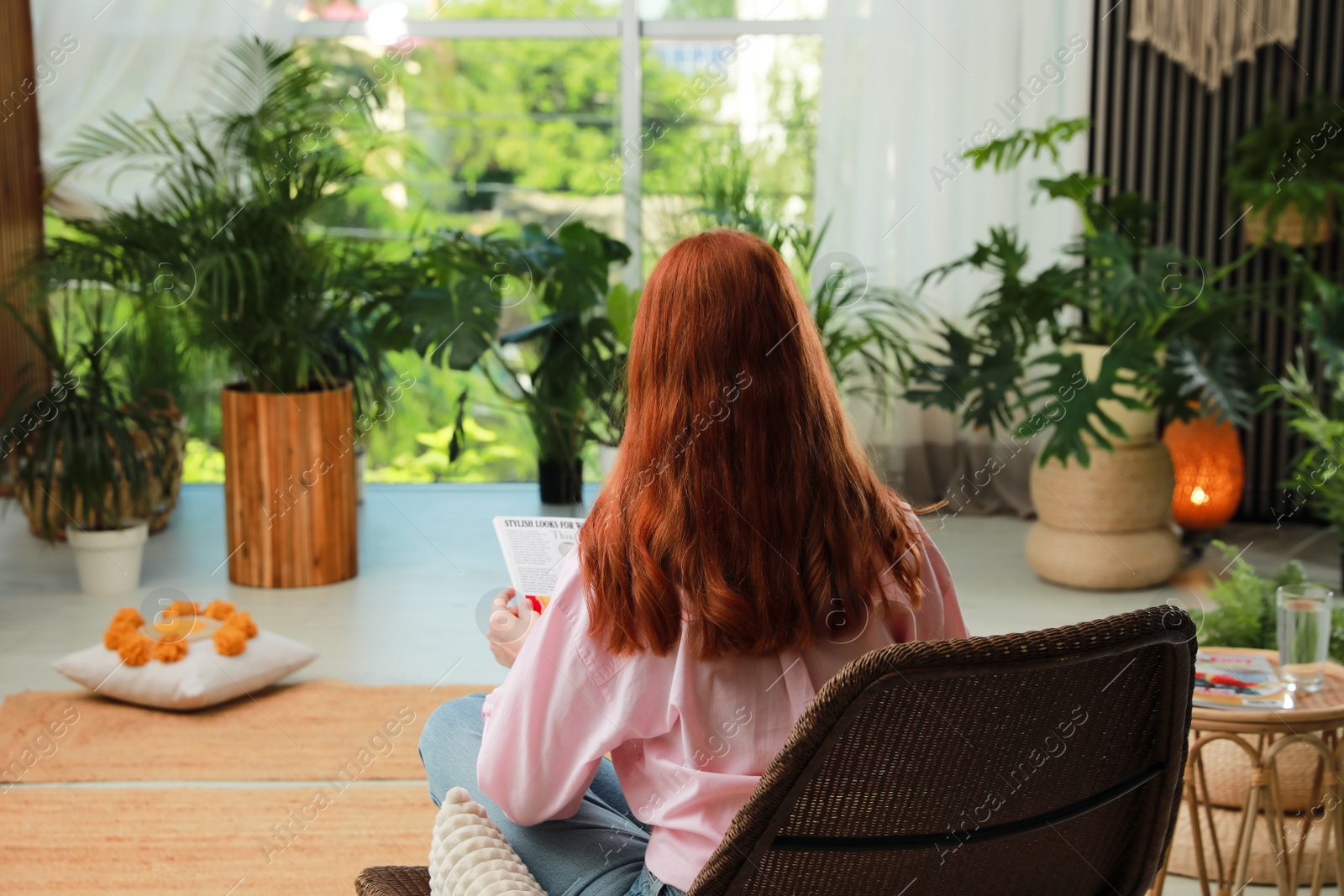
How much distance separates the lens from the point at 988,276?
4379 millimetres

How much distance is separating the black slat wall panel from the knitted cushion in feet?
12.2

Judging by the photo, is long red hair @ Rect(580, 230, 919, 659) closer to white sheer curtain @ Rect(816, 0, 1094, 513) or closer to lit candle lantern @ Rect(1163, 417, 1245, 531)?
lit candle lantern @ Rect(1163, 417, 1245, 531)

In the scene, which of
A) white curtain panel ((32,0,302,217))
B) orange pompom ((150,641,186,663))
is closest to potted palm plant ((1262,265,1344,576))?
orange pompom ((150,641,186,663))

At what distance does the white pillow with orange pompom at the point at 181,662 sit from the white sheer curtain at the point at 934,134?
2.21 metres

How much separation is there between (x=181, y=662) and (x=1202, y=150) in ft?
11.4

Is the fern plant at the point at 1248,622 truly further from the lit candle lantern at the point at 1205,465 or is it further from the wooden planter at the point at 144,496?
the wooden planter at the point at 144,496

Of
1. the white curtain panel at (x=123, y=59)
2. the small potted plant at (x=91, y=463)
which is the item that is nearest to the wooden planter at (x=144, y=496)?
the small potted plant at (x=91, y=463)

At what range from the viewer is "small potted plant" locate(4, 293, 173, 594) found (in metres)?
3.29

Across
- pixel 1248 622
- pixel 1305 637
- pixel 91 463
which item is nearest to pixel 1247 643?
pixel 1248 622

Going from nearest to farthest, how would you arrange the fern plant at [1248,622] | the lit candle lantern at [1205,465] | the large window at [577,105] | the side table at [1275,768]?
the side table at [1275,768], the fern plant at [1248,622], the lit candle lantern at [1205,465], the large window at [577,105]

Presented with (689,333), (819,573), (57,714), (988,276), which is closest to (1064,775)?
(819,573)

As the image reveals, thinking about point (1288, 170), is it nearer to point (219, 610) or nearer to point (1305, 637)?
point (1305, 637)

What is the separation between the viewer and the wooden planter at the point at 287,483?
342cm

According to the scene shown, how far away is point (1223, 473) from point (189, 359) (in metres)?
3.25
